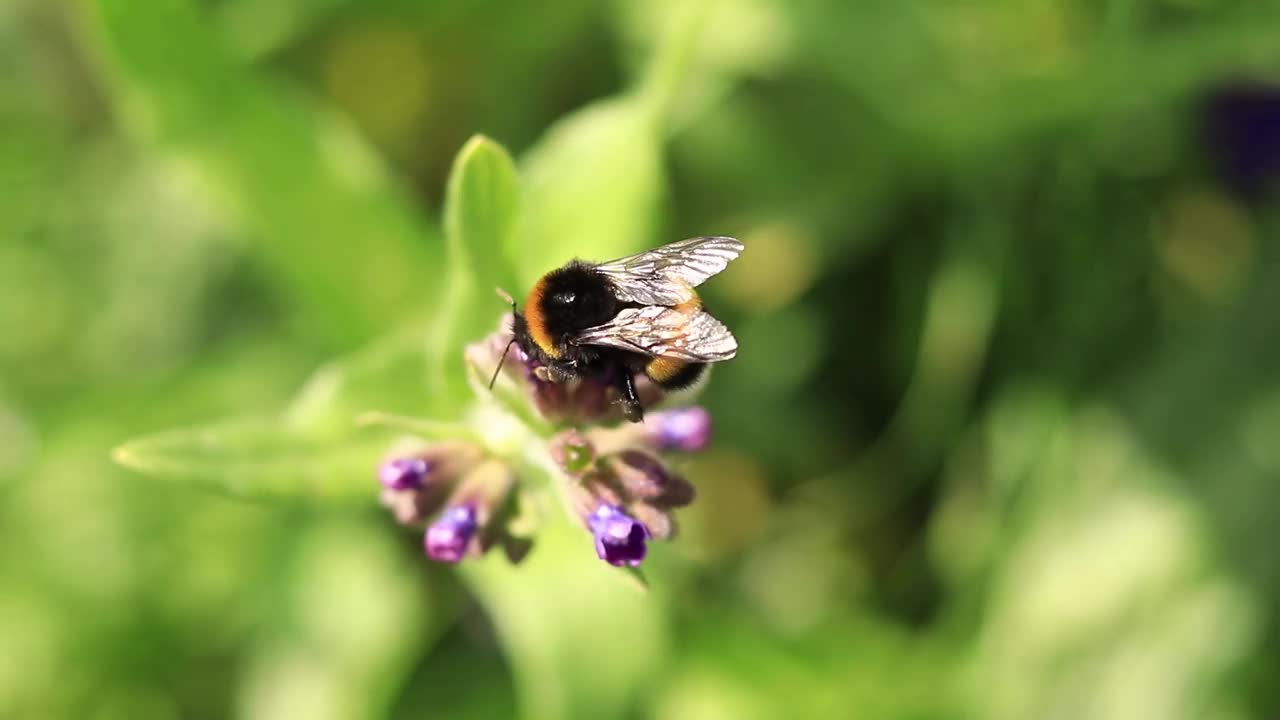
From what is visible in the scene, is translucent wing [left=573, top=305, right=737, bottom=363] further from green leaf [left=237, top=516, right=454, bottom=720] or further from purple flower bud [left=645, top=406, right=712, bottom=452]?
green leaf [left=237, top=516, right=454, bottom=720]

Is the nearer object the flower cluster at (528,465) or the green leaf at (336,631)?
the flower cluster at (528,465)

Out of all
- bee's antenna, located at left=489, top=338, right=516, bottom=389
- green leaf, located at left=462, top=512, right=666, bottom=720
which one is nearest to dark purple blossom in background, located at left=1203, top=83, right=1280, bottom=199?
green leaf, located at left=462, top=512, right=666, bottom=720

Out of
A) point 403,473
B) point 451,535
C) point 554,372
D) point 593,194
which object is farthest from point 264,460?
point 593,194

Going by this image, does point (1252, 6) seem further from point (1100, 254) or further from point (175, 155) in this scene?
point (175, 155)

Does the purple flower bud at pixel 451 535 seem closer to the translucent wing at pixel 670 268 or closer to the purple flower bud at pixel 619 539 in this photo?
the purple flower bud at pixel 619 539

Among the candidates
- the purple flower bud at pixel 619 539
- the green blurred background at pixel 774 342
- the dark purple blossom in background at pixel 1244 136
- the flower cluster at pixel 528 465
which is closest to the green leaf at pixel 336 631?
the green blurred background at pixel 774 342
